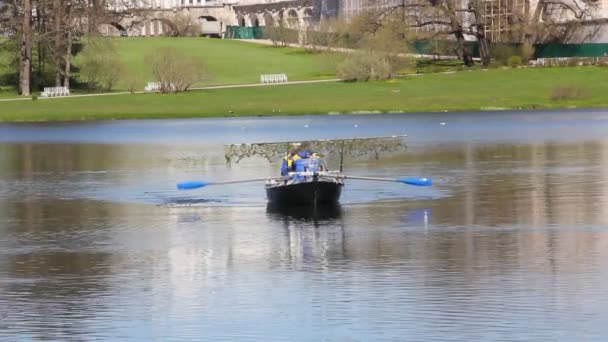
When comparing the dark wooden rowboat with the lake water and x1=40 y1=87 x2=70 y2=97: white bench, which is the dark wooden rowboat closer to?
the lake water

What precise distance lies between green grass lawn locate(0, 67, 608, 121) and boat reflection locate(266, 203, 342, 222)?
165ft

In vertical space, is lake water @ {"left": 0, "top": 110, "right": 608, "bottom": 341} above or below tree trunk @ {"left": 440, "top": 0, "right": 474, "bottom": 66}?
below

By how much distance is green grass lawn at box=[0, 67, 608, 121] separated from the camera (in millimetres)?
91125

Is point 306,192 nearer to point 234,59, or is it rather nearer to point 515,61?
point 515,61

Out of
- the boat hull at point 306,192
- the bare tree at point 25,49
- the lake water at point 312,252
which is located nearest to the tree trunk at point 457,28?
the bare tree at point 25,49

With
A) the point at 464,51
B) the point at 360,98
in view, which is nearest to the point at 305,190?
the point at 360,98

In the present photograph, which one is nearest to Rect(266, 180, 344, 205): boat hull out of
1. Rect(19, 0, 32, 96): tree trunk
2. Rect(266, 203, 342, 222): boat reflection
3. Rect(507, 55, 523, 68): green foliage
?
Rect(266, 203, 342, 222): boat reflection

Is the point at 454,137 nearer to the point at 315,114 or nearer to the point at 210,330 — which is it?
the point at 315,114

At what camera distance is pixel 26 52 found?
105 metres

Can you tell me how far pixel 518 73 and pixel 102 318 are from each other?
273 feet

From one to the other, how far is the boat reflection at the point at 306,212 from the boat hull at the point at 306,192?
0.43 feet

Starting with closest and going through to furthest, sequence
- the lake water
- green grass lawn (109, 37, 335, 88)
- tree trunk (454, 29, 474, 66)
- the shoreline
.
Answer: the lake water
the shoreline
tree trunk (454, 29, 474, 66)
green grass lawn (109, 37, 335, 88)

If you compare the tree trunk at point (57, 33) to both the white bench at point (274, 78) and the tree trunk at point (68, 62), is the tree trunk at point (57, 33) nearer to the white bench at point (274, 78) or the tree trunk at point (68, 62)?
the tree trunk at point (68, 62)

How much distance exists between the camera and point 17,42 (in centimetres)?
10844
